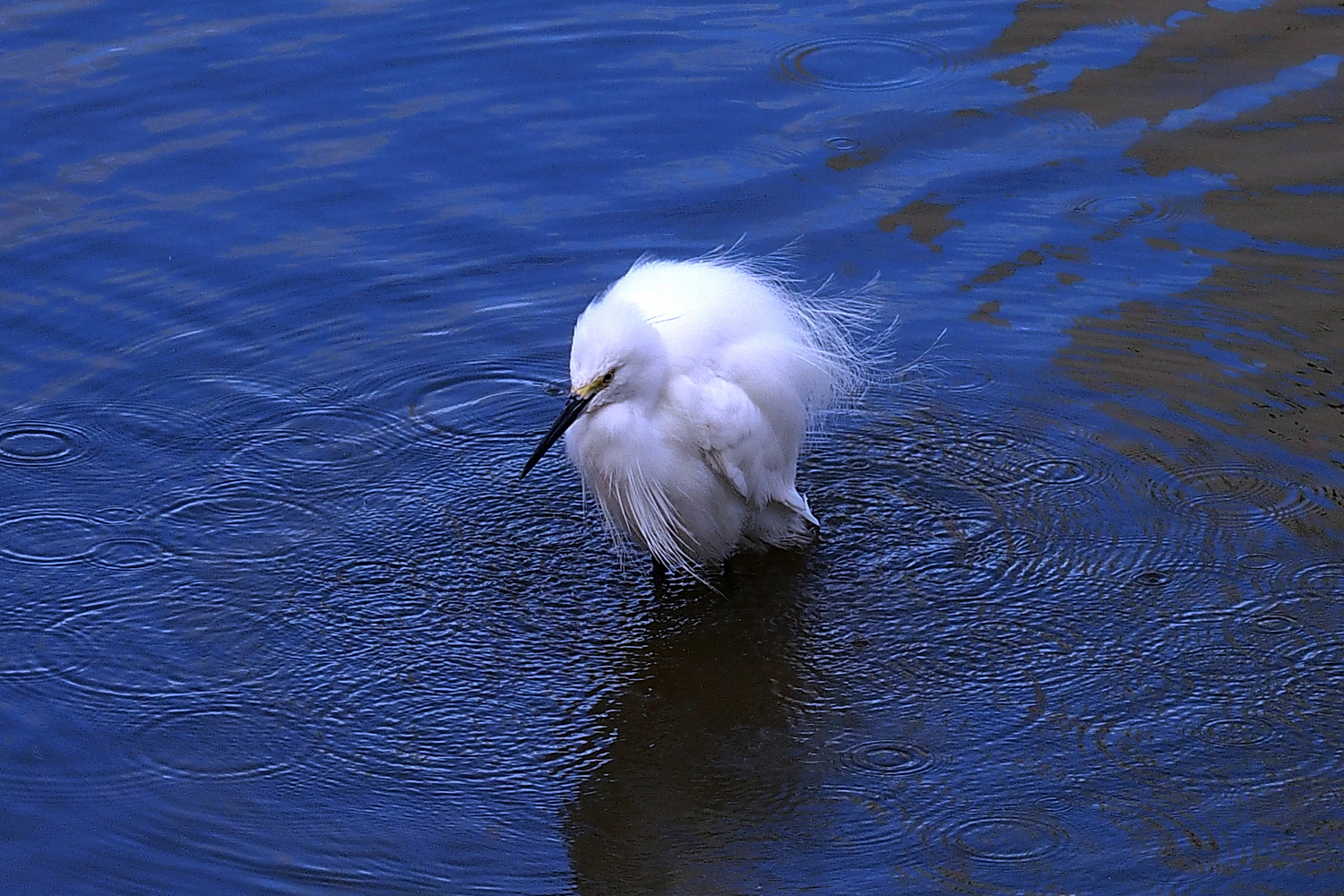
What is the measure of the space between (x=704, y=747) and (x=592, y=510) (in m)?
1.13

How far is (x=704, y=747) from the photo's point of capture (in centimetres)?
395

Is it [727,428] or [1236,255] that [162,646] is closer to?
[727,428]

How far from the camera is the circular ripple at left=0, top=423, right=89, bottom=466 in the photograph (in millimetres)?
5047

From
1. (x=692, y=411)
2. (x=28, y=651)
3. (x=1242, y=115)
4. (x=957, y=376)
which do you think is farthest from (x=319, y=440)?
(x=1242, y=115)

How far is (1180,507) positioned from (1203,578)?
347 mm

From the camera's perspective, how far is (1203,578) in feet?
14.6

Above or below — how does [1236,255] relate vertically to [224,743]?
above

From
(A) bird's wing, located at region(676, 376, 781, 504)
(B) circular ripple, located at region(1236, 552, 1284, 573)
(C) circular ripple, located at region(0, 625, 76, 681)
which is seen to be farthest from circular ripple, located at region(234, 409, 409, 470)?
(B) circular ripple, located at region(1236, 552, 1284, 573)

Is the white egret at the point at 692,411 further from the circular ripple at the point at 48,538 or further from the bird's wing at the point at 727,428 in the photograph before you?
the circular ripple at the point at 48,538

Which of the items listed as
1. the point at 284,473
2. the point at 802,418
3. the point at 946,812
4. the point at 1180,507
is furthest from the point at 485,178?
the point at 946,812

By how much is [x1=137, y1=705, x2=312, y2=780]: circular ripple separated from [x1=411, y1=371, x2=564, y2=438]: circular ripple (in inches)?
57.1

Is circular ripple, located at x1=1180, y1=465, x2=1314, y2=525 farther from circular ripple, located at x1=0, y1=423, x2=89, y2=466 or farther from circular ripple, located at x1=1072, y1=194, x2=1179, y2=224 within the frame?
circular ripple, located at x1=0, y1=423, x2=89, y2=466

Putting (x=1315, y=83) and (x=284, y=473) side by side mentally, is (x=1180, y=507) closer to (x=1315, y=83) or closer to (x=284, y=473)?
(x=284, y=473)

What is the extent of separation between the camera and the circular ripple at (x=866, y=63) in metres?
7.65
